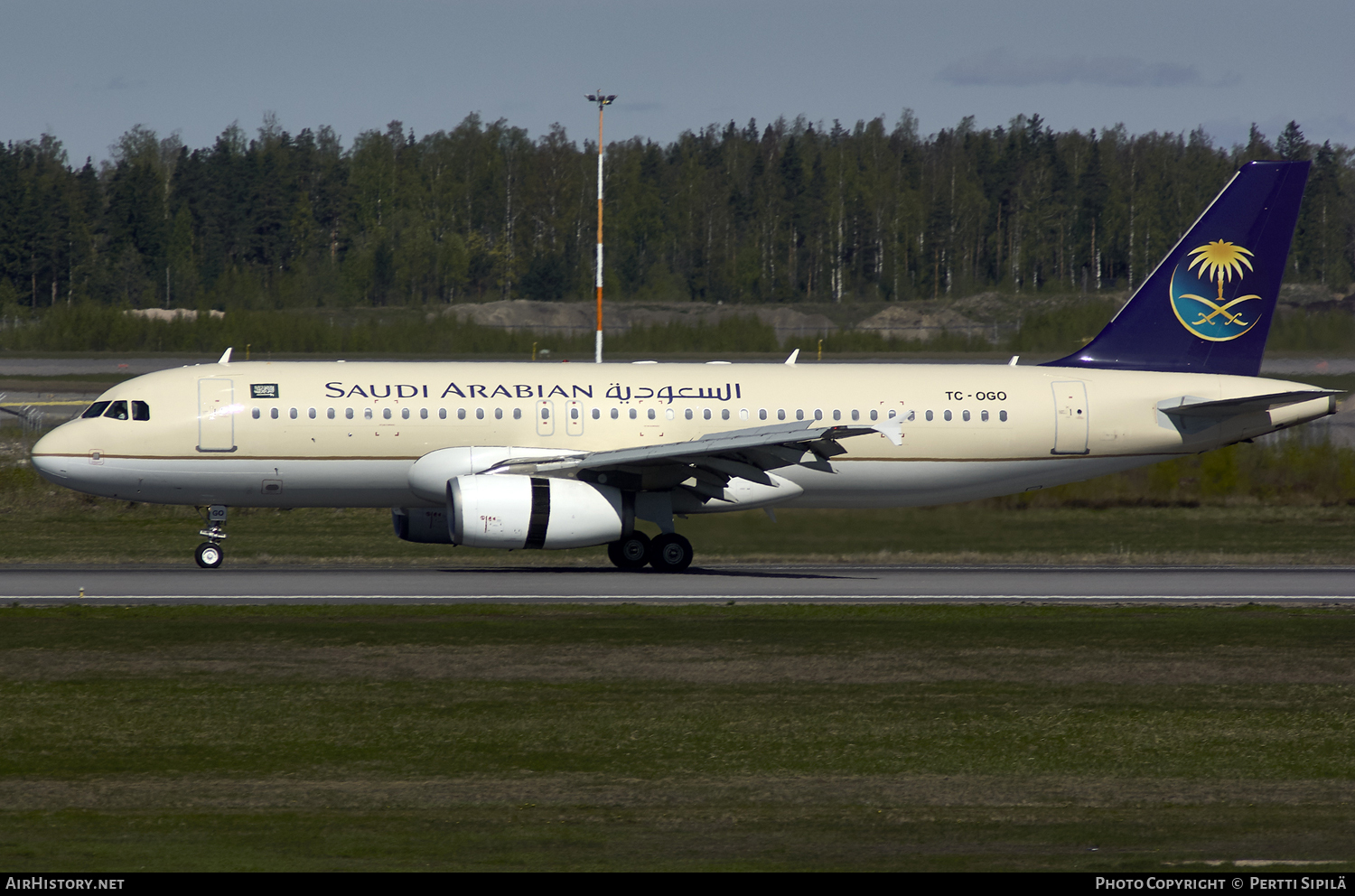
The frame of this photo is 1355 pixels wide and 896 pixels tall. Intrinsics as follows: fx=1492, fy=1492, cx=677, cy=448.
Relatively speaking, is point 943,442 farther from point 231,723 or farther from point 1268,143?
point 1268,143

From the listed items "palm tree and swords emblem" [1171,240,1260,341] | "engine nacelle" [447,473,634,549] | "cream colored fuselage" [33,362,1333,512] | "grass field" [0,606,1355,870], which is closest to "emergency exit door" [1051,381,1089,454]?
"cream colored fuselage" [33,362,1333,512]

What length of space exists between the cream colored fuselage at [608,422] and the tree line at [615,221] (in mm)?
77042

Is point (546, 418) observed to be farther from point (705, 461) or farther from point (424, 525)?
point (705, 461)

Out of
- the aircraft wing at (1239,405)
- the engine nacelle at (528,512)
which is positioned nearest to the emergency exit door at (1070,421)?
the aircraft wing at (1239,405)

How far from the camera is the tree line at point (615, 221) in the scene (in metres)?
111

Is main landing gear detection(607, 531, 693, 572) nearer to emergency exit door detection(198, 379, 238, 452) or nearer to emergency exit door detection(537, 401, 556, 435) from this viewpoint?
emergency exit door detection(537, 401, 556, 435)

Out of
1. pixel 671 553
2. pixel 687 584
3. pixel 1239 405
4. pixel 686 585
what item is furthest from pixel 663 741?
pixel 1239 405

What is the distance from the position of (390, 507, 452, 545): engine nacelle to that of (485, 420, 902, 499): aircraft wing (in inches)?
62.7

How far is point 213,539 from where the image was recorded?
2988 cm

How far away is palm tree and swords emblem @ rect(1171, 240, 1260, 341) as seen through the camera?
3288 cm

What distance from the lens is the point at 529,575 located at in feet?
96.2

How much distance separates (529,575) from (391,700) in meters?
12.8

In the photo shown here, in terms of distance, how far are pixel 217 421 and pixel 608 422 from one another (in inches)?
303
